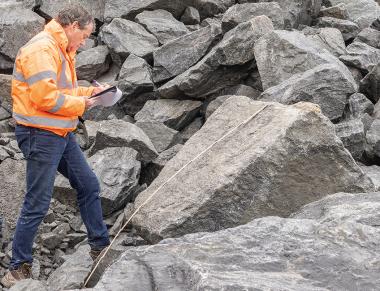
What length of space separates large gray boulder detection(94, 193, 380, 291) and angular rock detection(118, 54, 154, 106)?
6713 mm

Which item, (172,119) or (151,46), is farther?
(151,46)

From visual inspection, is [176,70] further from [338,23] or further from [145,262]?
[145,262]

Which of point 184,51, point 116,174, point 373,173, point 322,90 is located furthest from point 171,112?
point 373,173

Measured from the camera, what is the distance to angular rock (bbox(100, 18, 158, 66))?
11.8 meters

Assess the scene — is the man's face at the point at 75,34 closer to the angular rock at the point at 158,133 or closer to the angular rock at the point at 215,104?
the angular rock at the point at 158,133

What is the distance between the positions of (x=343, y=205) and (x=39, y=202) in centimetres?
295

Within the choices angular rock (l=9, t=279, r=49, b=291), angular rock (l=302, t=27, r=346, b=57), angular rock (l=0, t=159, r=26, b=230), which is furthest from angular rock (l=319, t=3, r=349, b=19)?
angular rock (l=9, t=279, r=49, b=291)

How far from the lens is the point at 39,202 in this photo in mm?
5977

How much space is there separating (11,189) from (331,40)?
700 cm

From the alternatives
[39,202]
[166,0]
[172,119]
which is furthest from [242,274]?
[166,0]

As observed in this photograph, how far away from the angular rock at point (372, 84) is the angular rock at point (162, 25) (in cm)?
402

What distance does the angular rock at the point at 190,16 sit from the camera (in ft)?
44.0

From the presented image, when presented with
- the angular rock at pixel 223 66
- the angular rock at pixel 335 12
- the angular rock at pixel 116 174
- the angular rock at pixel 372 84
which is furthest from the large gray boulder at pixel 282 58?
the angular rock at pixel 335 12

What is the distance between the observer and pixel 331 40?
11.9 m
